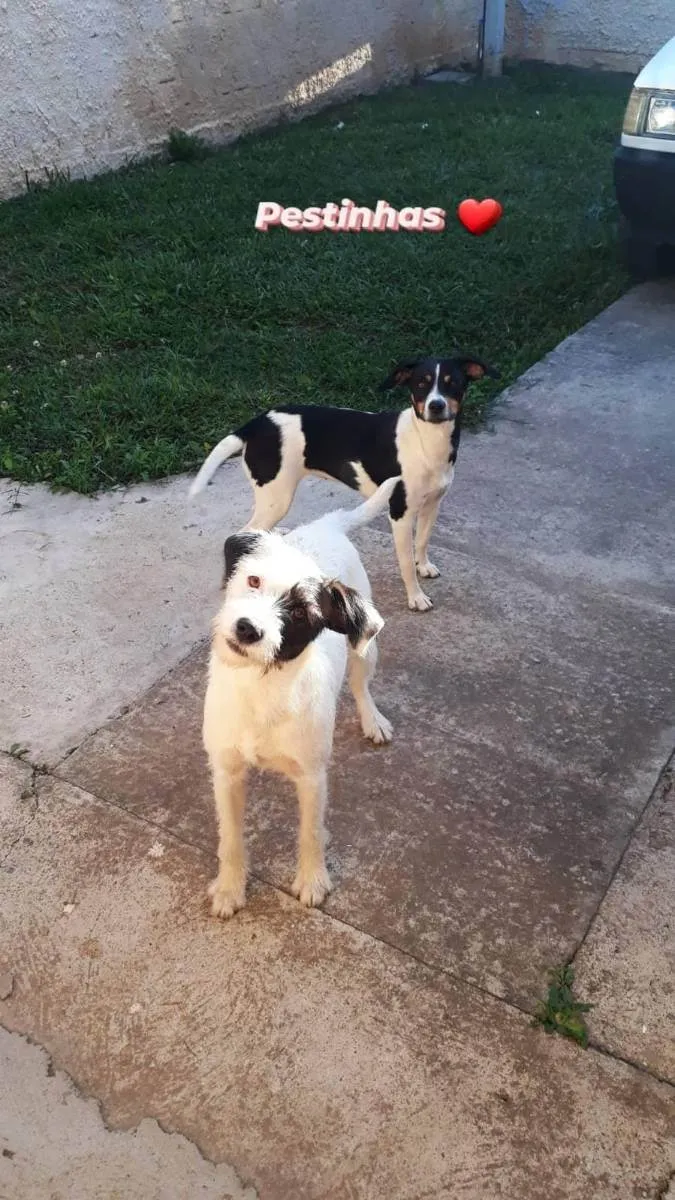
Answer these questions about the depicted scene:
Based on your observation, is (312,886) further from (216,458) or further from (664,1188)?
(216,458)

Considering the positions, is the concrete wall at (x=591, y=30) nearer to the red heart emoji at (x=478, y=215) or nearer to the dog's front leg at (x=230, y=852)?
the red heart emoji at (x=478, y=215)

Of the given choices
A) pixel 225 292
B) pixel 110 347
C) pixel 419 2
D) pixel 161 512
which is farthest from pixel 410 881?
pixel 419 2

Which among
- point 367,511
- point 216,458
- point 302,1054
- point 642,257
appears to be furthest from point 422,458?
point 642,257

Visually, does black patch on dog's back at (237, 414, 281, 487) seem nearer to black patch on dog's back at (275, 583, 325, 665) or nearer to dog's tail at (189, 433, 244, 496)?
dog's tail at (189, 433, 244, 496)

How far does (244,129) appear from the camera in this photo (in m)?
10.9

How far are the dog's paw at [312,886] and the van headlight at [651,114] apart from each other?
631cm

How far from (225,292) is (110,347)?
1132 mm

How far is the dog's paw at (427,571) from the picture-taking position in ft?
14.5

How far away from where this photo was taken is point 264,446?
4254 mm

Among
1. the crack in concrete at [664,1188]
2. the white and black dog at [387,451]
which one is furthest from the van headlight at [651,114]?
the crack in concrete at [664,1188]

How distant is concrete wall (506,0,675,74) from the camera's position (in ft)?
44.6

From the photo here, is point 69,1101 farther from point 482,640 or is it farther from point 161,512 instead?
point 161,512

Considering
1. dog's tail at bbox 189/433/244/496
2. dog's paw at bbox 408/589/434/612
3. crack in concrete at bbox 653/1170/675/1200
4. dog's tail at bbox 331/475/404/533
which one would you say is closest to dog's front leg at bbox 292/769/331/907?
dog's tail at bbox 331/475/404/533

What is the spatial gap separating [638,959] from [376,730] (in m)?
1.16
